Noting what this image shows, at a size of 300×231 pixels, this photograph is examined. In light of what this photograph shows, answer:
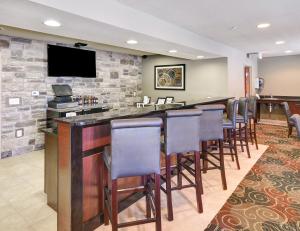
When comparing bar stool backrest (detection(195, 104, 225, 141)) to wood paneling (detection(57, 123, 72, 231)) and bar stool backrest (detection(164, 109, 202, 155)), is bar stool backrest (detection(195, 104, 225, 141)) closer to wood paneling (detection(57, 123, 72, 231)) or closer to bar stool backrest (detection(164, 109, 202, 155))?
bar stool backrest (detection(164, 109, 202, 155))

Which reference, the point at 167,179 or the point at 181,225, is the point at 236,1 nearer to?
the point at 167,179

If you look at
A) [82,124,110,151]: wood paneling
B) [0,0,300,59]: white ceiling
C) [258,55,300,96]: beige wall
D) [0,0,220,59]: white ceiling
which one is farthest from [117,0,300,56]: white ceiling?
[258,55,300,96]: beige wall

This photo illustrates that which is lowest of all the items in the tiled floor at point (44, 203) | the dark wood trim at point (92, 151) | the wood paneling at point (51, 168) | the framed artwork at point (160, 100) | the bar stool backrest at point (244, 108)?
the tiled floor at point (44, 203)

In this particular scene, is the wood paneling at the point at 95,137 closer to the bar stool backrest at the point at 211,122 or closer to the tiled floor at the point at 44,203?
the tiled floor at the point at 44,203

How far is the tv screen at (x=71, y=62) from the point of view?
493 cm

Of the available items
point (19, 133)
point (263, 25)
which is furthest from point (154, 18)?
point (19, 133)

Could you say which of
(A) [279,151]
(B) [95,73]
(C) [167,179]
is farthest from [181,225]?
(B) [95,73]

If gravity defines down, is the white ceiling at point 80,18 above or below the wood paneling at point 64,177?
above

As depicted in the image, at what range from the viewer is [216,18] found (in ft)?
10.9

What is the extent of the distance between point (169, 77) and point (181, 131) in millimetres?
4646

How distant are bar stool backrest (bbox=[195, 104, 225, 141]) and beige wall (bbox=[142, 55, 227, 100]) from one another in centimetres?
309

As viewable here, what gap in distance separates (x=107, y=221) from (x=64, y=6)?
6.96ft

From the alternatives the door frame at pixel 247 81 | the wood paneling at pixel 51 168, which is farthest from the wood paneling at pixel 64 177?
the door frame at pixel 247 81

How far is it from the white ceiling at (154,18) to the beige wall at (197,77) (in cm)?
159
